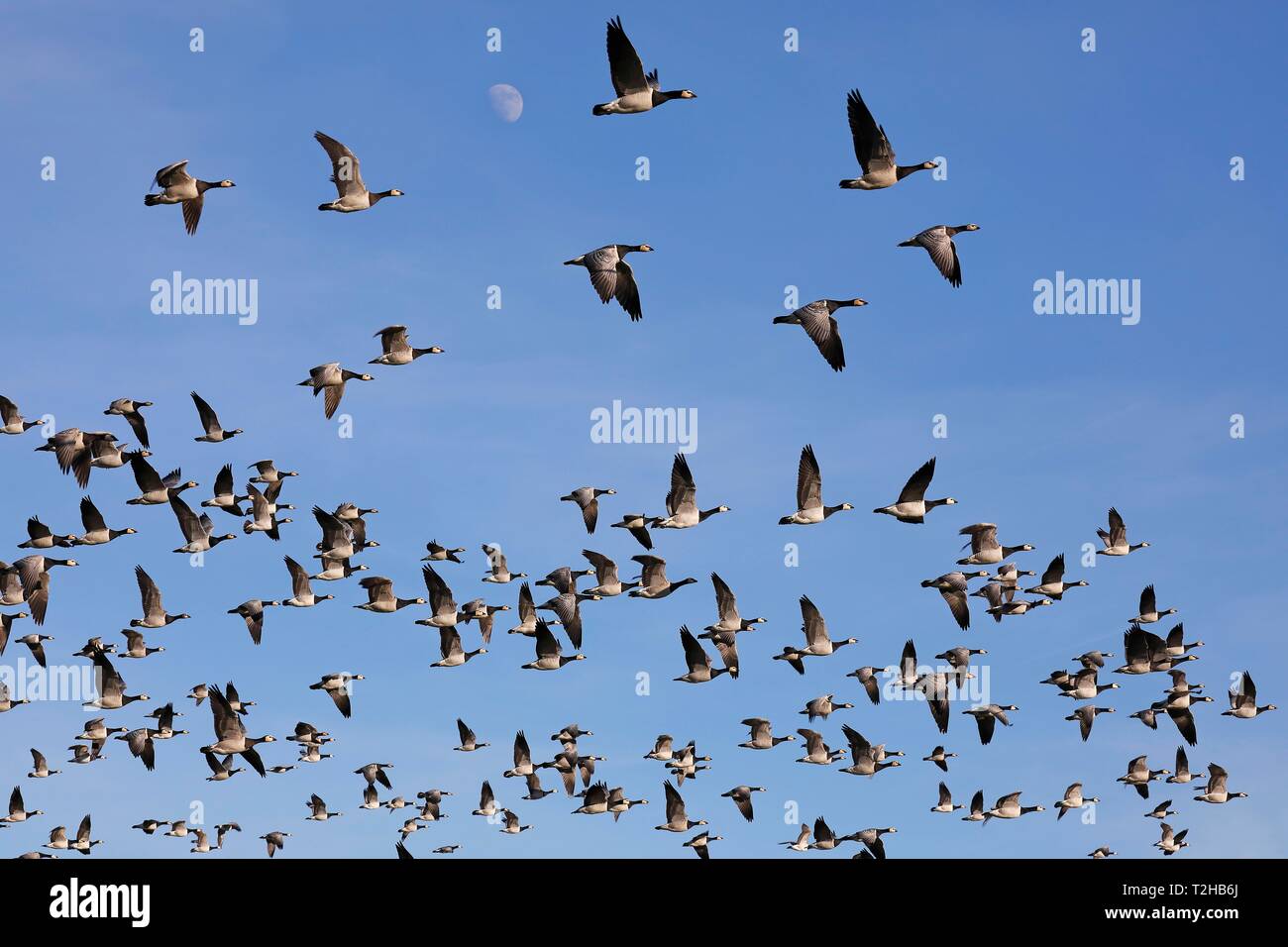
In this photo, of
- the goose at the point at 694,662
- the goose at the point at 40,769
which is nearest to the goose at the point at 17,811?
the goose at the point at 40,769

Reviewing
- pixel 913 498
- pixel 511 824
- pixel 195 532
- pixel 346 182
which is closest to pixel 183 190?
pixel 346 182

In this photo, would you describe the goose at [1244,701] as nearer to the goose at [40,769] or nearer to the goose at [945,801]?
the goose at [945,801]

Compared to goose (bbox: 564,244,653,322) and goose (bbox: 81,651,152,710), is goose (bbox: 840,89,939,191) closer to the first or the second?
goose (bbox: 564,244,653,322)
